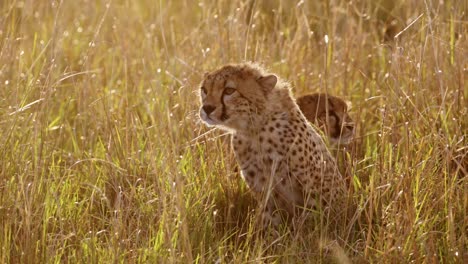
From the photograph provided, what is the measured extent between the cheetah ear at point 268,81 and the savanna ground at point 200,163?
0.68 feet

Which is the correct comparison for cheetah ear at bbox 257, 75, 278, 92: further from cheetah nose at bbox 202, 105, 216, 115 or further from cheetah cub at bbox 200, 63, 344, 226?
cheetah nose at bbox 202, 105, 216, 115

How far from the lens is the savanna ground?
3.03 meters

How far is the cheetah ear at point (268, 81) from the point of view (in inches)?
143

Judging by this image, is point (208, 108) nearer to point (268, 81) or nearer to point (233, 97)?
point (233, 97)

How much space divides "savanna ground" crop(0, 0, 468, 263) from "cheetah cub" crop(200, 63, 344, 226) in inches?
4.5

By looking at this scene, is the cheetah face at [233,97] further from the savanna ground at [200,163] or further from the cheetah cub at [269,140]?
the savanna ground at [200,163]

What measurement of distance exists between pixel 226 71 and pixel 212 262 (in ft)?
2.74

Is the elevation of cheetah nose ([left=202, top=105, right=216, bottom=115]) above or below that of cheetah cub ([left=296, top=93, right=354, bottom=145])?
above

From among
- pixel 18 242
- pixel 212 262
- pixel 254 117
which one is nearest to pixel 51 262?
pixel 18 242

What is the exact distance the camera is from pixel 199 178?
3.70 metres

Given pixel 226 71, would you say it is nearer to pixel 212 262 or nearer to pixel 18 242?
pixel 212 262

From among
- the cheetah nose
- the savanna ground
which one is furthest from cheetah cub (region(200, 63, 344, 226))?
the savanna ground

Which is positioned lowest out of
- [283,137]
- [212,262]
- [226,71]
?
[212,262]

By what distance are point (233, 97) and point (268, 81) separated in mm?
161
